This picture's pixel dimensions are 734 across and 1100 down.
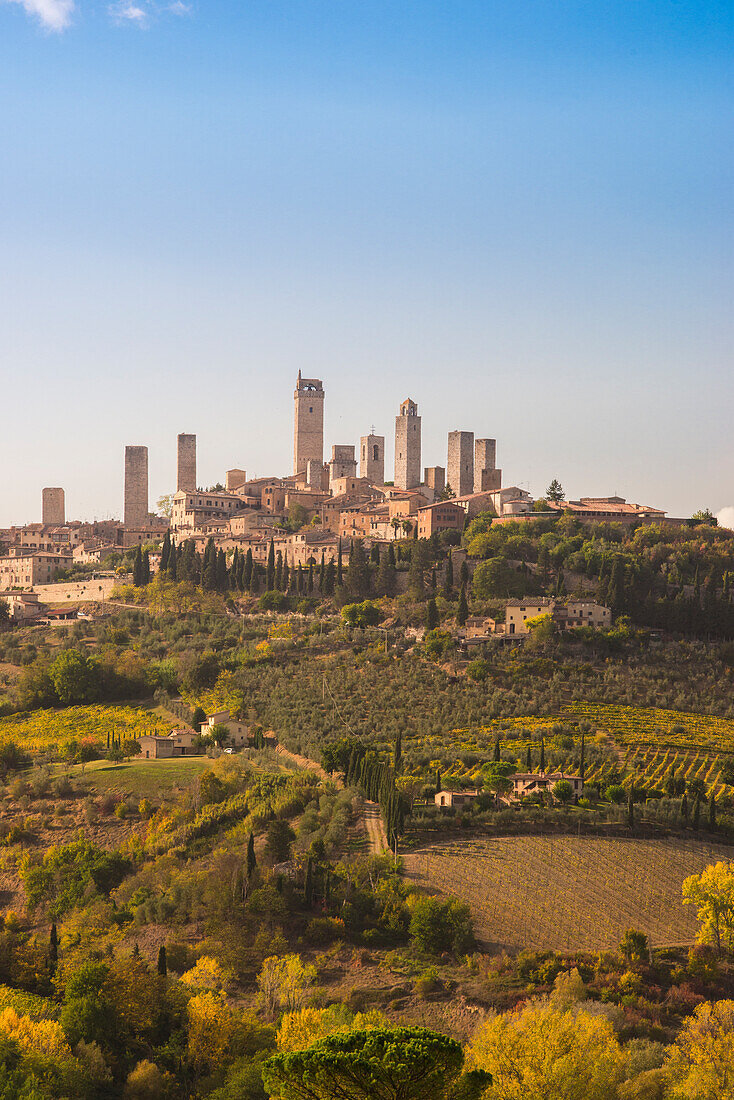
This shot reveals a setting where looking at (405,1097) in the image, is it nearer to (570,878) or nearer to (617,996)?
(617,996)

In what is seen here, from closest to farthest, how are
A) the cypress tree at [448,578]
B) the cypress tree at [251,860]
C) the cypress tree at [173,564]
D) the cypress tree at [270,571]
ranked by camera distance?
the cypress tree at [251,860], the cypress tree at [448,578], the cypress tree at [270,571], the cypress tree at [173,564]

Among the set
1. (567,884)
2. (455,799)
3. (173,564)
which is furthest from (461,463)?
(567,884)

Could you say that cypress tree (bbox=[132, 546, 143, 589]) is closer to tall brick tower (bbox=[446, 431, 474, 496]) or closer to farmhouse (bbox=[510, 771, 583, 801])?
tall brick tower (bbox=[446, 431, 474, 496])

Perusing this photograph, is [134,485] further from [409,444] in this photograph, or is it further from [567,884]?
[567,884]

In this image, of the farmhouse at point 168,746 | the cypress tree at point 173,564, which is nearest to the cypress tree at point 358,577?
the cypress tree at point 173,564

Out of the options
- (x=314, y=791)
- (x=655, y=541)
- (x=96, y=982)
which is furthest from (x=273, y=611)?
(x=96, y=982)

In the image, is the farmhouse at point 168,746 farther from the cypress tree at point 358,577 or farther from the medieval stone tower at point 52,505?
the medieval stone tower at point 52,505

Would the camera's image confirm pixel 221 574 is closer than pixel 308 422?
Yes
